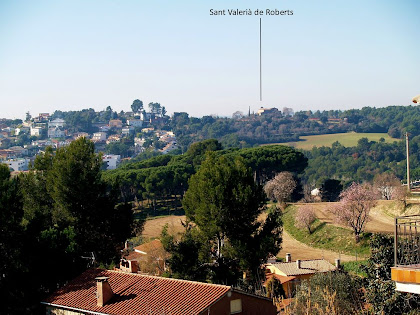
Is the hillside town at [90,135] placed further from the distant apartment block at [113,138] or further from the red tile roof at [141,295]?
the red tile roof at [141,295]

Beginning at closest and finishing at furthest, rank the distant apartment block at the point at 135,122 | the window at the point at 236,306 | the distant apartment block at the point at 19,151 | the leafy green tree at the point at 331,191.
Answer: the window at the point at 236,306, the leafy green tree at the point at 331,191, the distant apartment block at the point at 19,151, the distant apartment block at the point at 135,122

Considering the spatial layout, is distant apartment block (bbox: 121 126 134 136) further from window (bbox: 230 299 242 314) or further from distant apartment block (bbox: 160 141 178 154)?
window (bbox: 230 299 242 314)

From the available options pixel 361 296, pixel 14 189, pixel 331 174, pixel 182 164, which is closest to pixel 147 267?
pixel 14 189

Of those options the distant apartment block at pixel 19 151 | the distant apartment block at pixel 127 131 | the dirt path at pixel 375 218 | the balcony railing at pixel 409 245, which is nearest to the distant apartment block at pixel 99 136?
the distant apartment block at pixel 127 131

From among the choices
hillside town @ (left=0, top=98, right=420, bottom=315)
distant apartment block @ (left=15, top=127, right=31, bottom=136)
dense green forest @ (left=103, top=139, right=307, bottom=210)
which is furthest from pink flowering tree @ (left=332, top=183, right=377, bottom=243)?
distant apartment block @ (left=15, top=127, right=31, bottom=136)

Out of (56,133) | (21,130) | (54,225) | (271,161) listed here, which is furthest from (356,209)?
(21,130)
